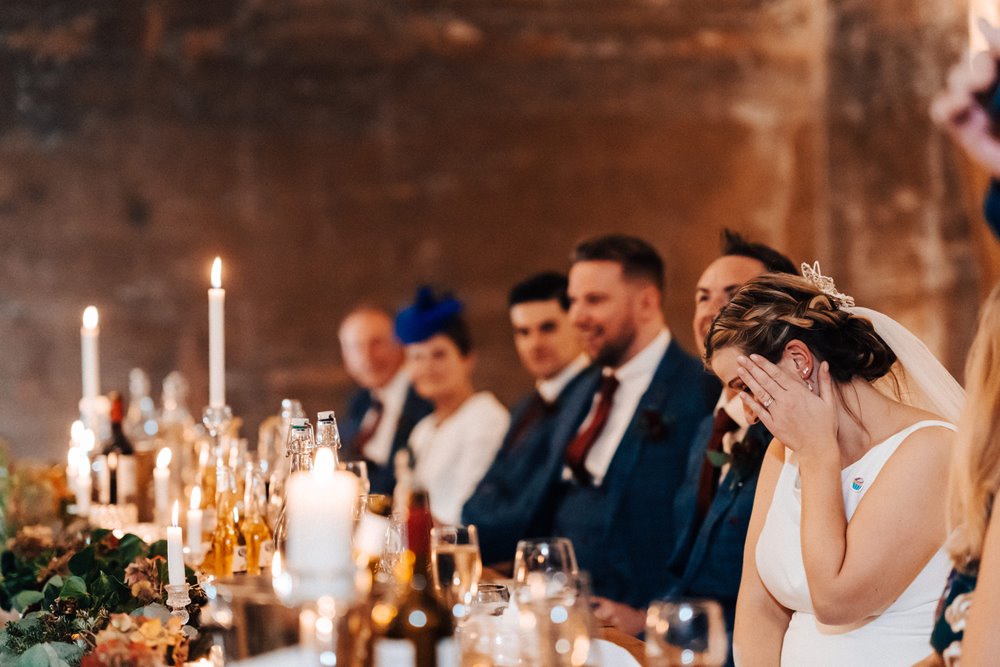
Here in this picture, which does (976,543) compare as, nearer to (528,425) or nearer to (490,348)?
(528,425)

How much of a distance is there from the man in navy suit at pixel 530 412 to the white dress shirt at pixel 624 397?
346mm

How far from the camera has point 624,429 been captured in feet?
12.5

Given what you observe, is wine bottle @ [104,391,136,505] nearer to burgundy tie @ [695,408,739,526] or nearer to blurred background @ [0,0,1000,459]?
burgundy tie @ [695,408,739,526]

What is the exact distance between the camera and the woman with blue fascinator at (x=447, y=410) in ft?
16.4

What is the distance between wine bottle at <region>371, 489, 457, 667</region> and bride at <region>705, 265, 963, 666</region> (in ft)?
3.01

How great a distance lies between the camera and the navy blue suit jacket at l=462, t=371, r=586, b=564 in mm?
4098

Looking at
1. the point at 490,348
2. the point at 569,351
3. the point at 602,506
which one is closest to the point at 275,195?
the point at 490,348

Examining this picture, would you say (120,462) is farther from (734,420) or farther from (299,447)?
(734,420)

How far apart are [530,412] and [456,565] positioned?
2761 mm

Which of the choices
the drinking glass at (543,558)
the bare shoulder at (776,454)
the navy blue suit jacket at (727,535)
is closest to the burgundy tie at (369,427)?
the navy blue suit jacket at (727,535)

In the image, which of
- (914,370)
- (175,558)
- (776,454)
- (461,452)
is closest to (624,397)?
(461,452)

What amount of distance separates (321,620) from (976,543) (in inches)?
35.0

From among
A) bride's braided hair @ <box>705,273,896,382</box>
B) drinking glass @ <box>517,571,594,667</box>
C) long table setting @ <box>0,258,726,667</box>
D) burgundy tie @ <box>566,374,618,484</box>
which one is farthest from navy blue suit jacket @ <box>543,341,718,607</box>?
drinking glass @ <box>517,571,594,667</box>

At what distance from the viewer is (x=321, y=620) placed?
4.16 ft
